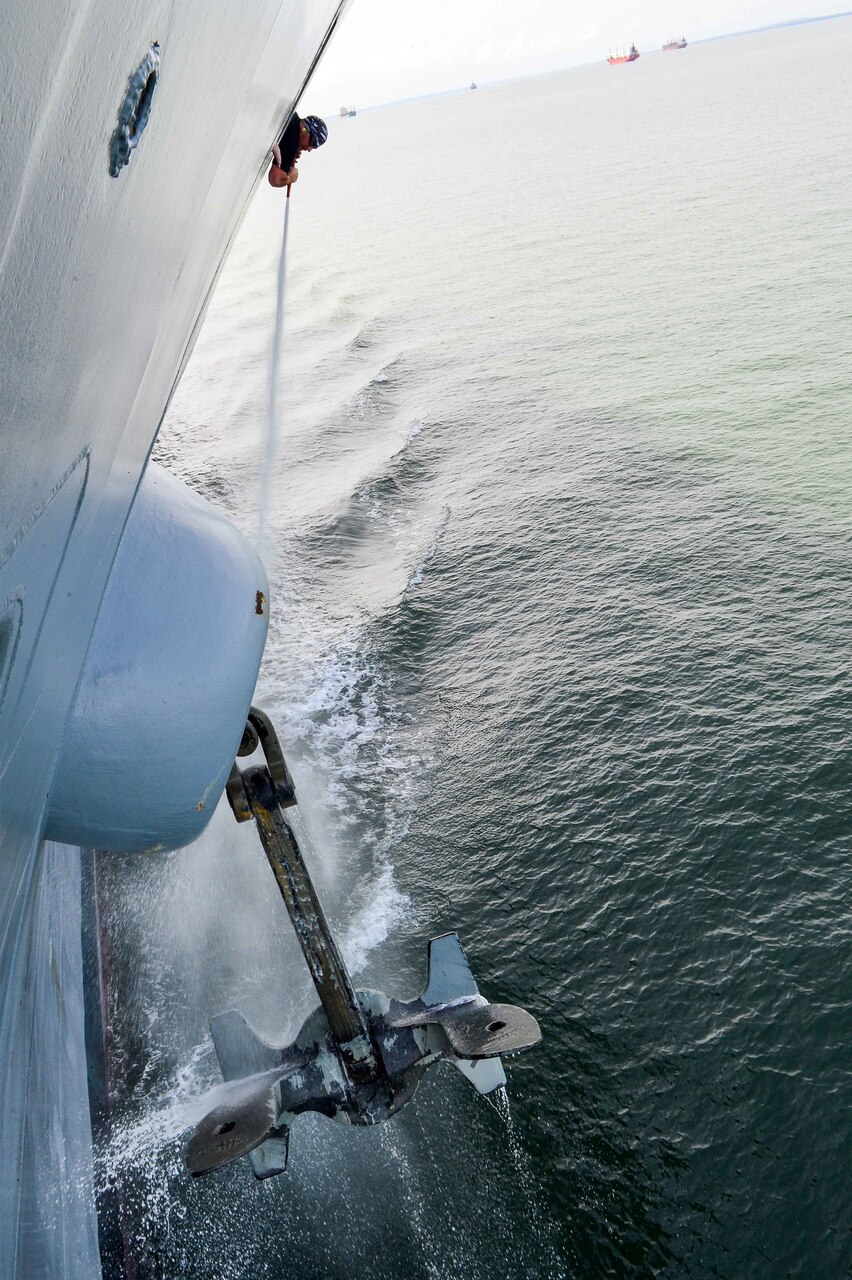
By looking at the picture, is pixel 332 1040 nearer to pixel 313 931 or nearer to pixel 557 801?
pixel 313 931

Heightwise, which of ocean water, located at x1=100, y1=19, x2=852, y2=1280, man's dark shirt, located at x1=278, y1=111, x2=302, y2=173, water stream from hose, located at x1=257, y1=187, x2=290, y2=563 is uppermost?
man's dark shirt, located at x1=278, y1=111, x2=302, y2=173

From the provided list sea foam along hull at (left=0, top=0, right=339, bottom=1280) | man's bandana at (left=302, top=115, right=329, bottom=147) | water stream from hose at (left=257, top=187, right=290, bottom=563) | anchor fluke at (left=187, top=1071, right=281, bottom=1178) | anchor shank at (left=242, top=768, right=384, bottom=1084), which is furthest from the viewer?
water stream from hose at (left=257, top=187, right=290, bottom=563)

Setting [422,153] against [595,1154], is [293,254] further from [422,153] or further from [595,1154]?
[422,153]

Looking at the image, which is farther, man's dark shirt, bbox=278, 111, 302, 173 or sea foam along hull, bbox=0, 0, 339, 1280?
man's dark shirt, bbox=278, 111, 302, 173

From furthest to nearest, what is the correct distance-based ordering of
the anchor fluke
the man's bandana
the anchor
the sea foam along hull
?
the man's bandana, the anchor, the anchor fluke, the sea foam along hull

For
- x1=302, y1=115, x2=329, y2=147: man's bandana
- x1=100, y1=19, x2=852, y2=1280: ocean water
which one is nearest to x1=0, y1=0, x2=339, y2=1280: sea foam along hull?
x1=302, y1=115, x2=329, y2=147: man's bandana

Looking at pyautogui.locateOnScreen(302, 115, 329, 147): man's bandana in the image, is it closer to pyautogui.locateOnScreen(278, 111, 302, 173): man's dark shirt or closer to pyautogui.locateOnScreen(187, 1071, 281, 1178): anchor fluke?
pyautogui.locateOnScreen(278, 111, 302, 173): man's dark shirt
